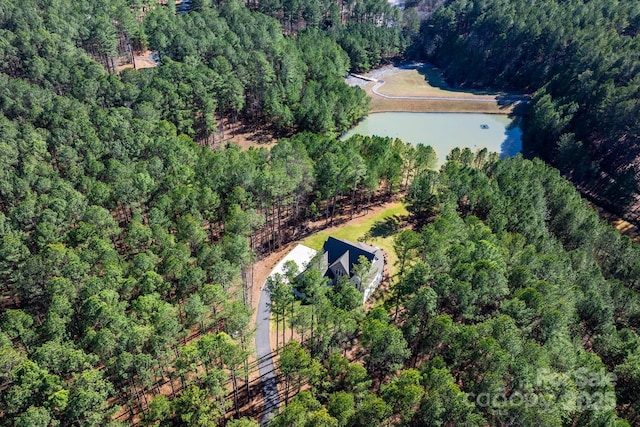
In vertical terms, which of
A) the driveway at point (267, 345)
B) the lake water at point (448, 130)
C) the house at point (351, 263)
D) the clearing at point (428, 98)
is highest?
the clearing at point (428, 98)

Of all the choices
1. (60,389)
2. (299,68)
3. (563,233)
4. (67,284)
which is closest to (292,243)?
(67,284)

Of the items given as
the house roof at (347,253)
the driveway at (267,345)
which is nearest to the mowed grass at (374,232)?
the driveway at (267,345)

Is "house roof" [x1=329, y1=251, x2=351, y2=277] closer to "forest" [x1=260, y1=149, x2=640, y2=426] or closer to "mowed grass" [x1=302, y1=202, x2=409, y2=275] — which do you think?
"forest" [x1=260, y1=149, x2=640, y2=426]

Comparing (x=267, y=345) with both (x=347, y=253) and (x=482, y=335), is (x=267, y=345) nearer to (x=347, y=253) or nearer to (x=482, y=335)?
(x=347, y=253)

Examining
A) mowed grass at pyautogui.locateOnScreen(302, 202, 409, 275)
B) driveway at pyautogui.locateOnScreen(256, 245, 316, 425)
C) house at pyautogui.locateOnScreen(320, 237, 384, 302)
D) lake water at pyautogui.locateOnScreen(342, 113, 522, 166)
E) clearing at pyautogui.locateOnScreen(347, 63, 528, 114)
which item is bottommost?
driveway at pyautogui.locateOnScreen(256, 245, 316, 425)

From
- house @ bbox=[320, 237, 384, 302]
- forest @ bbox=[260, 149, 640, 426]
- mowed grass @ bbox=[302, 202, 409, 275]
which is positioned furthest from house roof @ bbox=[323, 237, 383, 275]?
mowed grass @ bbox=[302, 202, 409, 275]

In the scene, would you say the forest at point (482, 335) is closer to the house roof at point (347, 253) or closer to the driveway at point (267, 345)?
the driveway at point (267, 345)
